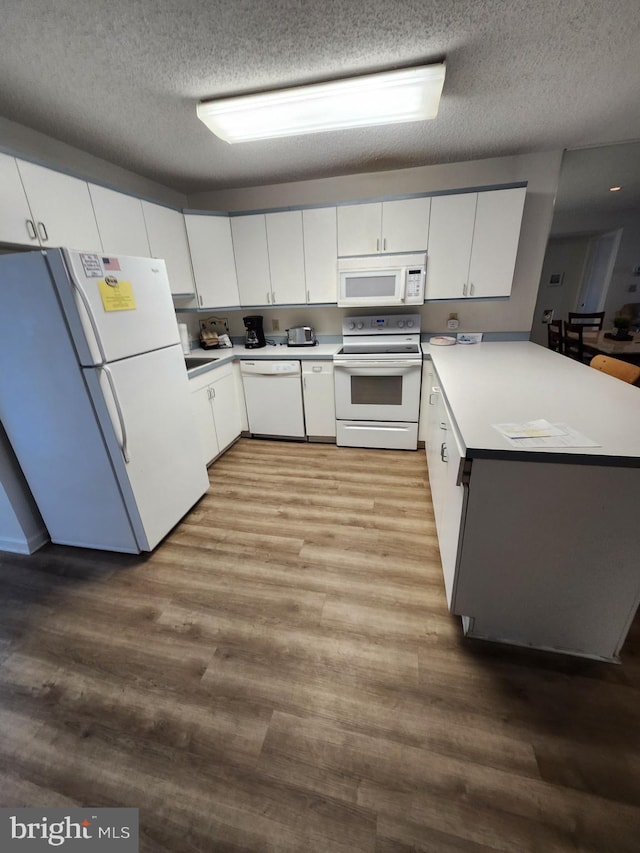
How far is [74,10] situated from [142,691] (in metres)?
2.54

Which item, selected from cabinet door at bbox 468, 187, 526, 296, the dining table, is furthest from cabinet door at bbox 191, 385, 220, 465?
the dining table

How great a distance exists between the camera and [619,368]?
1.92 m

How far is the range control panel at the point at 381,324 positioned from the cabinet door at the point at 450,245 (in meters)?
0.29

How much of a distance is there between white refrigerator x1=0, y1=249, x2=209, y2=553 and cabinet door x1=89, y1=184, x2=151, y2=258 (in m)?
0.67

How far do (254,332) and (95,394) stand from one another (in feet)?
6.69

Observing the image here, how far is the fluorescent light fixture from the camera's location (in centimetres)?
155

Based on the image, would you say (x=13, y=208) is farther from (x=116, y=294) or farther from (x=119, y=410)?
(x=119, y=410)

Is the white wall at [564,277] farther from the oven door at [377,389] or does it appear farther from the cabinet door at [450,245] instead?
the oven door at [377,389]

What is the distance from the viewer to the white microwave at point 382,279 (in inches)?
109

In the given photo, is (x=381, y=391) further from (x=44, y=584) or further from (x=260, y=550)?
(x=44, y=584)

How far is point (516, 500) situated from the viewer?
1.16 meters

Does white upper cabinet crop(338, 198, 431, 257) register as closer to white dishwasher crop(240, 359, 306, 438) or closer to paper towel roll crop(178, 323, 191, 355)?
white dishwasher crop(240, 359, 306, 438)

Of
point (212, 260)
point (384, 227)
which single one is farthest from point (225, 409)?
point (384, 227)

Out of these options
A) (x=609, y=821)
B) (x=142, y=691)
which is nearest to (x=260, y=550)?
(x=142, y=691)
